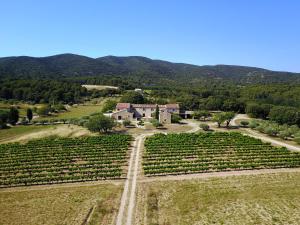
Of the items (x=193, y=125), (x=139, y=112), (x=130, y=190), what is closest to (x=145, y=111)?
(x=139, y=112)

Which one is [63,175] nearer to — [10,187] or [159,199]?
[10,187]

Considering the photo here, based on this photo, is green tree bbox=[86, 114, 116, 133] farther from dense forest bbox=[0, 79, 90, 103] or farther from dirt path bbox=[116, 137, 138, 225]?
dense forest bbox=[0, 79, 90, 103]

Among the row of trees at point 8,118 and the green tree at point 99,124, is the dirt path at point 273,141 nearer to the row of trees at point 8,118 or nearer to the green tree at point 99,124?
the green tree at point 99,124

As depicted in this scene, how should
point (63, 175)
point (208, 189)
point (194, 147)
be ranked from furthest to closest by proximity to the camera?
point (194, 147)
point (63, 175)
point (208, 189)

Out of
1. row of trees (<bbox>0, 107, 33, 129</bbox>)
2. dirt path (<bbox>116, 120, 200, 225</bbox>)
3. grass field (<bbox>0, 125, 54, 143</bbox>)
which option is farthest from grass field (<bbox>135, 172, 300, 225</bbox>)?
row of trees (<bbox>0, 107, 33, 129</bbox>)

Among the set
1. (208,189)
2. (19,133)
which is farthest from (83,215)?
(19,133)

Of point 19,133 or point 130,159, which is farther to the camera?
point 19,133
